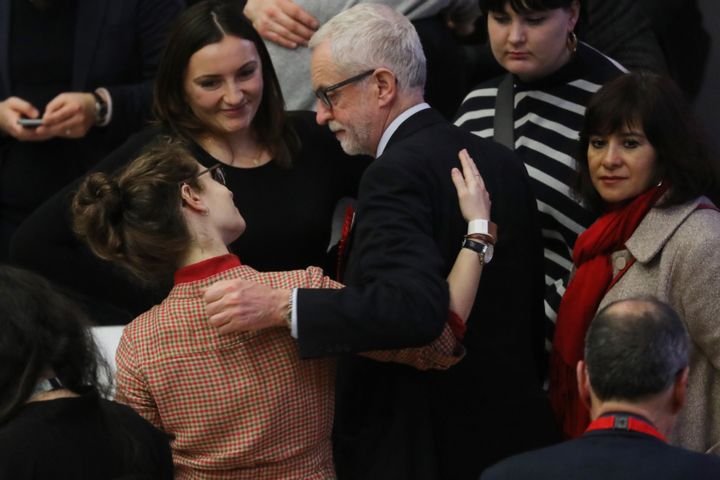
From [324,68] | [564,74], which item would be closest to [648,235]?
[564,74]

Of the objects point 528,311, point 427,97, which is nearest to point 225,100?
point 427,97

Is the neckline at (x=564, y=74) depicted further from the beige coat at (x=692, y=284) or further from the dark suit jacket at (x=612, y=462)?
the dark suit jacket at (x=612, y=462)

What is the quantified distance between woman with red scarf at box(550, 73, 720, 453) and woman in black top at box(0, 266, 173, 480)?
3.88 feet

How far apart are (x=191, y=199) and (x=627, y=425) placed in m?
1.11

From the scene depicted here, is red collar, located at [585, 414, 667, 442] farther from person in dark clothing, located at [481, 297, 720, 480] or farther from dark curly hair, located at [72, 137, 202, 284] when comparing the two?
dark curly hair, located at [72, 137, 202, 284]

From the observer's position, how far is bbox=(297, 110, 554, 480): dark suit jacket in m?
2.80

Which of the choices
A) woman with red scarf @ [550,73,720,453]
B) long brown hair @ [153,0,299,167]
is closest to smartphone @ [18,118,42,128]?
long brown hair @ [153,0,299,167]

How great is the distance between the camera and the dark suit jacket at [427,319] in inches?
110

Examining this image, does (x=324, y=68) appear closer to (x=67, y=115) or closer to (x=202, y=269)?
(x=202, y=269)

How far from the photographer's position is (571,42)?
380 cm

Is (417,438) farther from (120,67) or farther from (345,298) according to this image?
(120,67)

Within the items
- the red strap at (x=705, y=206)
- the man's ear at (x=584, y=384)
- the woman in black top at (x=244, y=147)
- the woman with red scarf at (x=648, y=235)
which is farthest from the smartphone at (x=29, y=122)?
the man's ear at (x=584, y=384)

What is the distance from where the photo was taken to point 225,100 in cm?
372

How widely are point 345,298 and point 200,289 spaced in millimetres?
330
